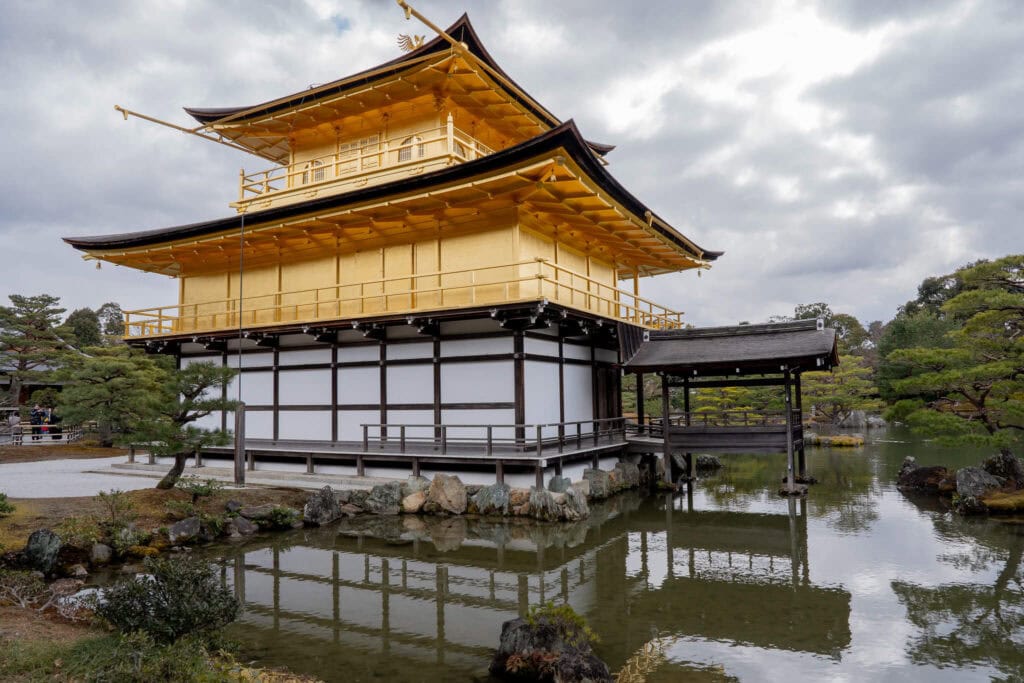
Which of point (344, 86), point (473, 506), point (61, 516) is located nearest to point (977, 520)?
point (473, 506)

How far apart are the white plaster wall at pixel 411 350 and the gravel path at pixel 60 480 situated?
7635 millimetres

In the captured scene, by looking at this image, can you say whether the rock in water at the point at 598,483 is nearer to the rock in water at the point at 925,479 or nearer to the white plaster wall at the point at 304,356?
the rock in water at the point at 925,479

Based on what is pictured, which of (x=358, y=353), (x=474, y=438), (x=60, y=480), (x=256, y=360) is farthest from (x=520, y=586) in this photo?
(x=60, y=480)

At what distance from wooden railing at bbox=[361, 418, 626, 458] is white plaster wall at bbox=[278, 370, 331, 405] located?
2.18m

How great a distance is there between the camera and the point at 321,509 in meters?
13.6

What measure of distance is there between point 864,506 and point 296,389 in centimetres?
1601

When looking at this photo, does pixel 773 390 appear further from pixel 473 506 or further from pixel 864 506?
pixel 473 506

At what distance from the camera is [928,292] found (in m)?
57.3

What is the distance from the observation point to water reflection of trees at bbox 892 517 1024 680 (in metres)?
6.55

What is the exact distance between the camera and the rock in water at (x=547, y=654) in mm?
5773

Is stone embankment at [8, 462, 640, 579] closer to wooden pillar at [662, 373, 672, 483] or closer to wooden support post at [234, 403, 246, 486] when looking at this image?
wooden pillar at [662, 373, 672, 483]

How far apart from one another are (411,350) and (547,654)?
1194 centimetres

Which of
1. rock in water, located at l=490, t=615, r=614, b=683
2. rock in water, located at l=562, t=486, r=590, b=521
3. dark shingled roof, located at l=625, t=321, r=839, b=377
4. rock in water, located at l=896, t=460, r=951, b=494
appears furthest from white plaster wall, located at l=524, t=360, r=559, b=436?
rock in water, located at l=896, t=460, r=951, b=494

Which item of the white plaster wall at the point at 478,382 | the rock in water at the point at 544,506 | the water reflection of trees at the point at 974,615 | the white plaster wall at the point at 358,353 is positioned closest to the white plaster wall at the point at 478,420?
the white plaster wall at the point at 478,382
